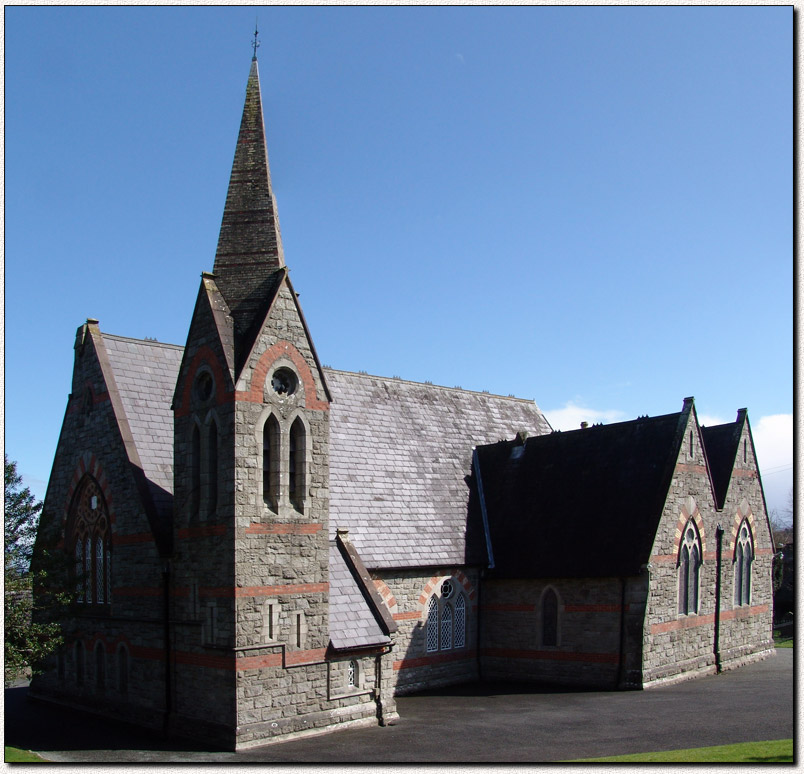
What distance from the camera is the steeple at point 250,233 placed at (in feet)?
73.5

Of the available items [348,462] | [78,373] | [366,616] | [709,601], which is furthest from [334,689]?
[709,601]

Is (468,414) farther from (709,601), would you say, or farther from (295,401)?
(295,401)

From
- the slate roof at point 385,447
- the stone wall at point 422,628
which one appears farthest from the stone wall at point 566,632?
the slate roof at point 385,447

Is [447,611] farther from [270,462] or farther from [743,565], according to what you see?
[743,565]

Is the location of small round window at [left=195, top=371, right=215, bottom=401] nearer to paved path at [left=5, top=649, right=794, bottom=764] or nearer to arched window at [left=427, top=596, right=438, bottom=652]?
paved path at [left=5, top=649, right=794, bottom=764]

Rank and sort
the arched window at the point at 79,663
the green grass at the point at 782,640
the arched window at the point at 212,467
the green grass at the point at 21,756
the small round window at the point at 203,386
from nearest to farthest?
the green grass at the point at 21,756
the arched window at the point at 212,467
the small round window at the point at 203,386
the arched window at the point at 79,663
the green grass at the point at 782,640

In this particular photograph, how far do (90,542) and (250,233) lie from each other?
35.3 ft

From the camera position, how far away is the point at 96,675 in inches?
993

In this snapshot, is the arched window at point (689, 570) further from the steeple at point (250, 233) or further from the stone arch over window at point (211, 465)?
the steeple at point (250, 233)

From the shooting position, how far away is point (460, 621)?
29484 mm

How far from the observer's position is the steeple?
22.4 m

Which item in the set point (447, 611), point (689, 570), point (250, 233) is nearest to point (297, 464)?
point (250, 233)

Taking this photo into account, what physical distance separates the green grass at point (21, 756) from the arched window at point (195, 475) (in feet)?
21.2

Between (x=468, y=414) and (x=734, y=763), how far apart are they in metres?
21.1
